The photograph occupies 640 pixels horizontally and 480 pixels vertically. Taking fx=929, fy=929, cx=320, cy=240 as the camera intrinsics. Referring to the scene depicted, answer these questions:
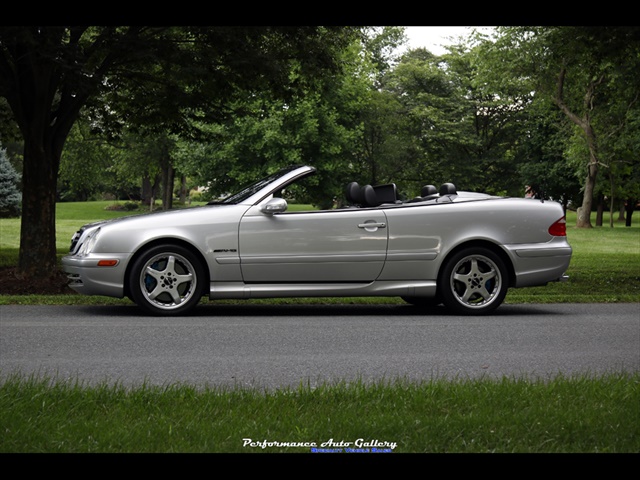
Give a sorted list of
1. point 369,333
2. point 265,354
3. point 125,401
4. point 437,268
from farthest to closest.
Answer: point 437,268, point 369,333, point 265,354, point 125,401

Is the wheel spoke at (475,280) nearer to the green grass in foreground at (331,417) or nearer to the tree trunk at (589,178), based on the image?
the green grass in foreground at (331,417)

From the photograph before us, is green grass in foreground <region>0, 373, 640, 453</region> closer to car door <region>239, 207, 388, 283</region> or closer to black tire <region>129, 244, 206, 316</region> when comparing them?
black tire <region>129, 244, 206, 316</region>

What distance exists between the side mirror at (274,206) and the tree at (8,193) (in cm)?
4100

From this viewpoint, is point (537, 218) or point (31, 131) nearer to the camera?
point (537, 218)

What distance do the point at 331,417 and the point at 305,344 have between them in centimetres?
336

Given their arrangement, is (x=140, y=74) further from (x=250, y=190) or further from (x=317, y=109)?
(x=317, y=109)

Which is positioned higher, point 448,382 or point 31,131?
point 31,131

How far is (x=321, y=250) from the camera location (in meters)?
10.1

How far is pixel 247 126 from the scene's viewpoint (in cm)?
4003

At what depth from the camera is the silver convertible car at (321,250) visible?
9.84 metres

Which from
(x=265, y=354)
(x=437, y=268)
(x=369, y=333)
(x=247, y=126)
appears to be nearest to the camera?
(x=265, y=354)
